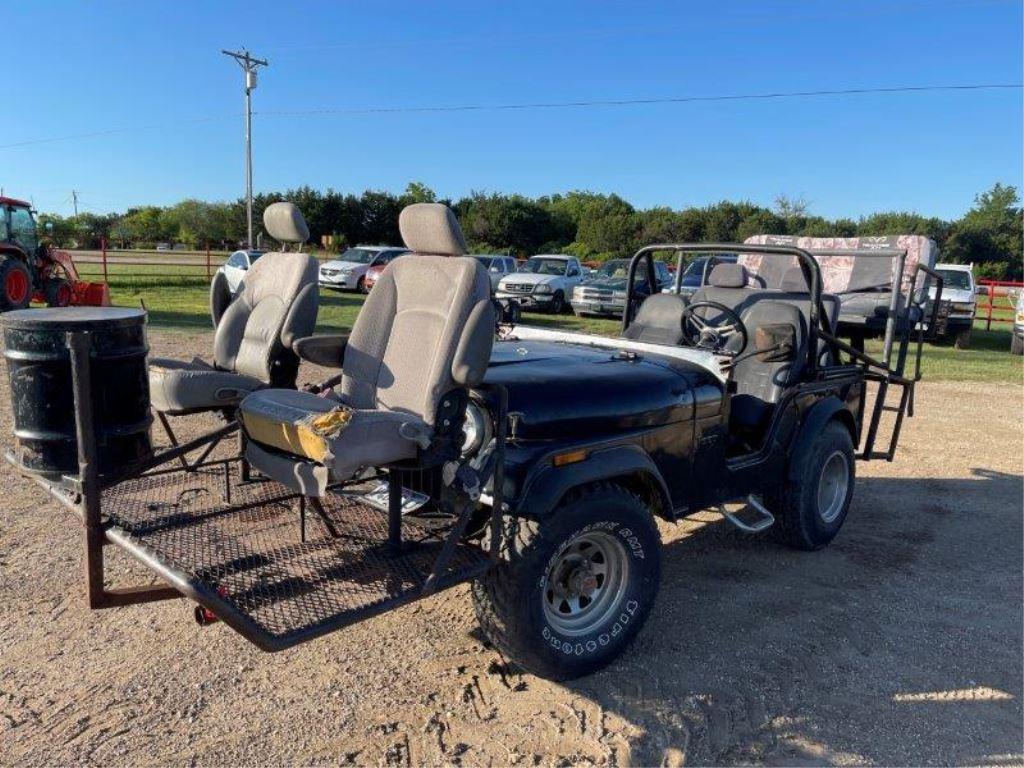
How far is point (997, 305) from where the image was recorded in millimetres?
27047

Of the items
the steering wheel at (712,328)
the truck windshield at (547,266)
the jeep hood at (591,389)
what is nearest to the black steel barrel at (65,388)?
the jeep hood at (591,389)

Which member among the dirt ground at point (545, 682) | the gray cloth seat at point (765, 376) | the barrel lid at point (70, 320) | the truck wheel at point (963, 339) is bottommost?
the dirt ground at point (545, 682)

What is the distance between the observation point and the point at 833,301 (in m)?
5.42

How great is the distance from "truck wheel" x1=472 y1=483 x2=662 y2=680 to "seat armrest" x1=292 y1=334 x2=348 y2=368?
142 centimetres

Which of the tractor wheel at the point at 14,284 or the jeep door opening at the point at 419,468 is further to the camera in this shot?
the tractor wheel at the point at 14,284

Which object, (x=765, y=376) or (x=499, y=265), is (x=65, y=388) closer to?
(x=765, y=376)

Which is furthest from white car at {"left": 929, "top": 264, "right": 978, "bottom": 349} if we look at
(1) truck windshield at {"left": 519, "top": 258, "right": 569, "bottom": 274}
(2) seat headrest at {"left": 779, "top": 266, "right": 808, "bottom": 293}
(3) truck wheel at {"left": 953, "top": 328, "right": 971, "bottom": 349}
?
(1) truck windshield at {"left": 519, "top": 258, "right": 569, "bottom": 274}

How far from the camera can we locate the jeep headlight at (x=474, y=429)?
3.35 meters

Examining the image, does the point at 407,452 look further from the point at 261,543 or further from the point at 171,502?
the point at 171,502

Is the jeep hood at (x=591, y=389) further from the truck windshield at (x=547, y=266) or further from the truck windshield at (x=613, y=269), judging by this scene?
the truck windshield at (x=547, y=266)

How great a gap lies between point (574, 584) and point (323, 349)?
1712 millimetres

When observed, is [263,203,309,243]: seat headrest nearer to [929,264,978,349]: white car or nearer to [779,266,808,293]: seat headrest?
[779,266,808,293]: seat headrest

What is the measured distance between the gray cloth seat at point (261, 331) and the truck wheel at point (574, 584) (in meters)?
1.78

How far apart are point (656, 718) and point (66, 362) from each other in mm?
2614
